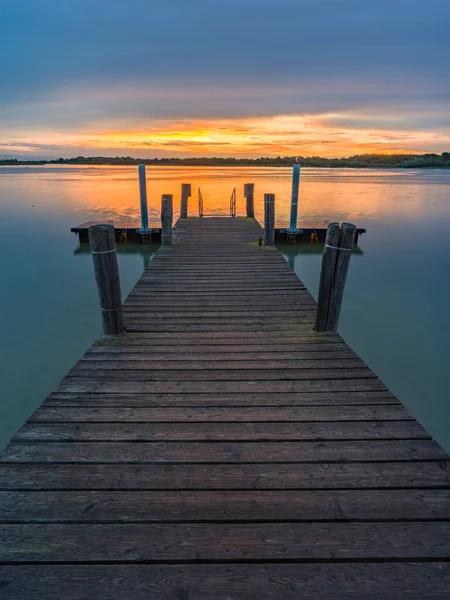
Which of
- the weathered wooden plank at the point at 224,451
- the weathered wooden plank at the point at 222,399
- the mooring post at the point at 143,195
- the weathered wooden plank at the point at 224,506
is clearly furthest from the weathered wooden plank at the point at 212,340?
the mooring post at the point at 143,195

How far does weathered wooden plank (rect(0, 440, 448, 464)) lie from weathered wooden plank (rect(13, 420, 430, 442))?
2.0 inches

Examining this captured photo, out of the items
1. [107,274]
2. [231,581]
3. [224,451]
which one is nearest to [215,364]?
[224,451]

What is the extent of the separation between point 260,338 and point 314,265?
8088mm

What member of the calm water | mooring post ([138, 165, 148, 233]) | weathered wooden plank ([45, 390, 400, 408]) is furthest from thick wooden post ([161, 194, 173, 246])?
weathered wooden plank ([45, 390, 400, 408])

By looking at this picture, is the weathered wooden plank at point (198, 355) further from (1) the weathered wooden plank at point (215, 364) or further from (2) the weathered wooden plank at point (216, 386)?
(2) the weathered wooden plank at point (216, 386)

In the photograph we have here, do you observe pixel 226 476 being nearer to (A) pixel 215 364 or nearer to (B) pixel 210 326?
(A) pixel 215 364

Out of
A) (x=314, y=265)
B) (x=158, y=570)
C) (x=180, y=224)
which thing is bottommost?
(x=314, y=265)

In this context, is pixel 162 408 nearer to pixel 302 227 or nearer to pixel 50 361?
pixel 50 361

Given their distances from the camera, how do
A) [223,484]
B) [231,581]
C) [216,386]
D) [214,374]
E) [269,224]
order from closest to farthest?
[231,581], [223,484], [216,386], [214,374], [269,224]

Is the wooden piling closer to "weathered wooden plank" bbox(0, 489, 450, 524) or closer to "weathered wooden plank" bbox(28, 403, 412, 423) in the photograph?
"weathered wooden plank" bbox(28, 403, 412, 423)

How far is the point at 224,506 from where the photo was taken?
6.89ft

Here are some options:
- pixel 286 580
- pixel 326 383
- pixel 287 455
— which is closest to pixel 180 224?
pixel 326 383

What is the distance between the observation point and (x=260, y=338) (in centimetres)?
427

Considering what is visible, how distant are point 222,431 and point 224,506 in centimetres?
65
